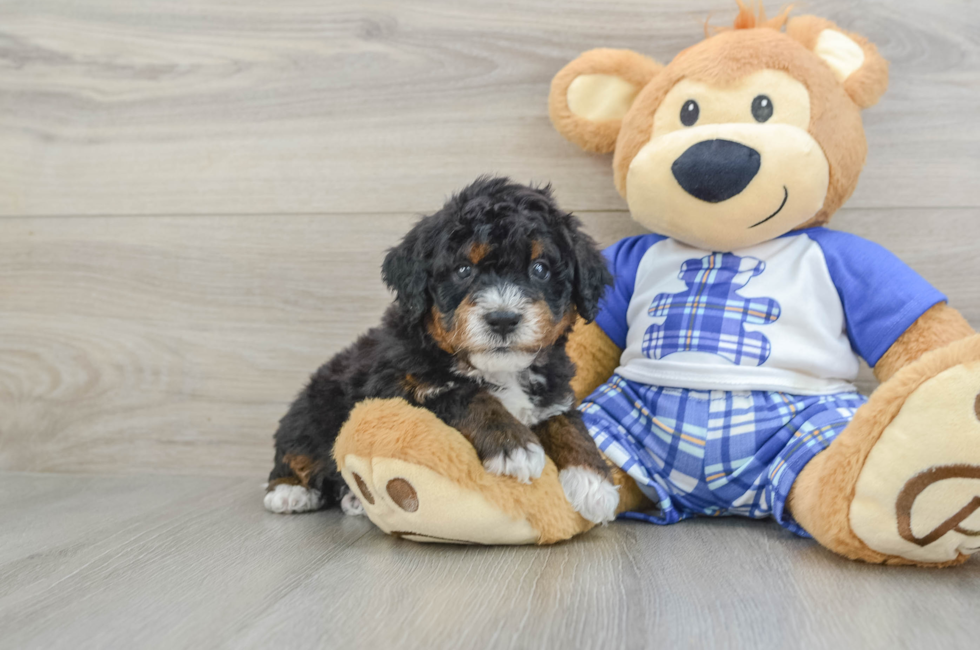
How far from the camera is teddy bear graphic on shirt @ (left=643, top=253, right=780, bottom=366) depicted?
1.64 metres

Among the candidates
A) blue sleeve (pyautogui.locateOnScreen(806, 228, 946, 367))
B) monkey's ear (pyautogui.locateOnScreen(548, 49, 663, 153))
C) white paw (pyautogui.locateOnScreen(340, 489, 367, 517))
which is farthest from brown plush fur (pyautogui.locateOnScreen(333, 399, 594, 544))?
monkey's ear (pyautogui.locateOnScreen(548, 49, 663, 153))

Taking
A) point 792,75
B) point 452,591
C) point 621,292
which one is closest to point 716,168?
point 792,75

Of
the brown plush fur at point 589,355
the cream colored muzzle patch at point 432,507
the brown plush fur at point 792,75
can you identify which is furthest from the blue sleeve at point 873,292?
the cream colored muzzle patch at point 432,507

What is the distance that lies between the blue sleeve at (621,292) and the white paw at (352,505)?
77cm

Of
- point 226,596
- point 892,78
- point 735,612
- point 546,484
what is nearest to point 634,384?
point 546,484

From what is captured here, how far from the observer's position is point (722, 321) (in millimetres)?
1662

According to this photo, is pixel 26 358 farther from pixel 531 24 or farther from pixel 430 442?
pixel 531 24

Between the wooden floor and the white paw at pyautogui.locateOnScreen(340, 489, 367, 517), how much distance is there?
0.14 ft

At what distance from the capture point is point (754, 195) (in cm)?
159

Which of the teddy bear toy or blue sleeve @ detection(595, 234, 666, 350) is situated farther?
→ blue sleeve @ detection(595, 234, 666, 350)

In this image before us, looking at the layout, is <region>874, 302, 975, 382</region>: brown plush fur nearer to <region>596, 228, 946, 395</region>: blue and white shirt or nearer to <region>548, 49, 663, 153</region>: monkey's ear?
<region>596, 228, 946, 395</region>: blue and white shirt

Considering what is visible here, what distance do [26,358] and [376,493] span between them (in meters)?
1.66

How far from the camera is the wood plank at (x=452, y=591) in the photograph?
101 cm

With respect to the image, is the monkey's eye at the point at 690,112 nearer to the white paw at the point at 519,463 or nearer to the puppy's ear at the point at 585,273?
the puppy's ear at the point at 585,273
